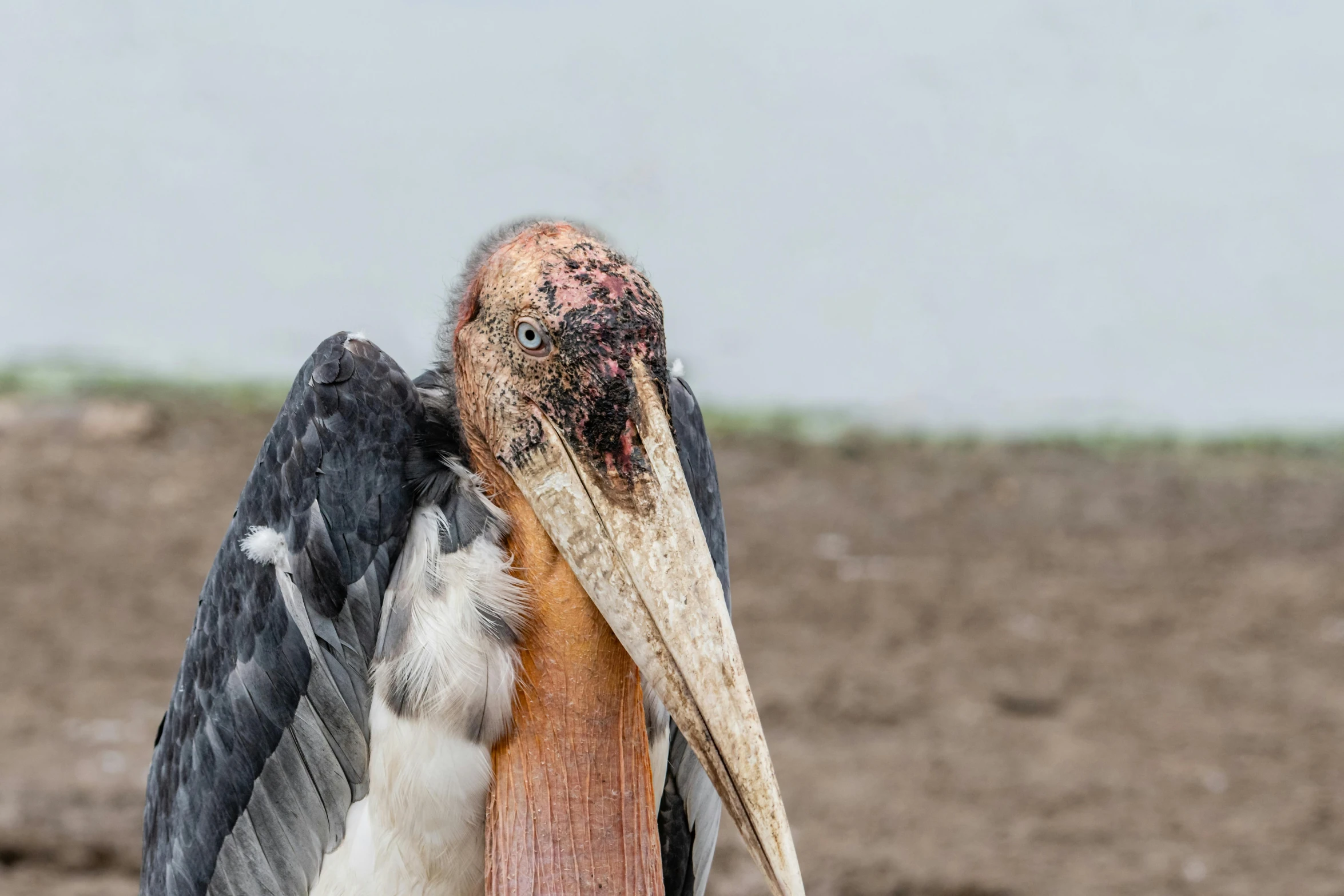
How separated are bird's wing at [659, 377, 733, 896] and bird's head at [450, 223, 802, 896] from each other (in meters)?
0.34

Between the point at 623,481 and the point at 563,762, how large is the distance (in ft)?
1.39

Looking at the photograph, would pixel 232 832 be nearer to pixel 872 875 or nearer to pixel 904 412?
pixel 872 875

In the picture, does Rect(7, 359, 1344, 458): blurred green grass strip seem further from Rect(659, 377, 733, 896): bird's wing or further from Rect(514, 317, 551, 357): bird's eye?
Rect(514, 317, 551, 357): bird's eye

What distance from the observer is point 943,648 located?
5.70m

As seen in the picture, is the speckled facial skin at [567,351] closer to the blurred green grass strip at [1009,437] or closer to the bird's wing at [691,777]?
the bird's wing at [691,777]

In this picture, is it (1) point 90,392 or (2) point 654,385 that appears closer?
(2) point 654,385

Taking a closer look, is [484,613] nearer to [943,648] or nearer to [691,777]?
[691,777]

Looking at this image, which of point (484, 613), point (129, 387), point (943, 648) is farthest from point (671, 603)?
point (129, 387)

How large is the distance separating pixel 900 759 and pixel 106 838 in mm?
2515

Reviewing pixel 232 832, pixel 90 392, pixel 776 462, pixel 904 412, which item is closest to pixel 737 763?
pixel 232 832

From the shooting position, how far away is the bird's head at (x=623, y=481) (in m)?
1.89

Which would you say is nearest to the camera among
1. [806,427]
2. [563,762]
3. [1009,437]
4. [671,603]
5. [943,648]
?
[671,603]

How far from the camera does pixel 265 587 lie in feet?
6.98

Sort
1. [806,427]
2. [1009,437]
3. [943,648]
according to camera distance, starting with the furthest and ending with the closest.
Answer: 1. [806,427]
2. [1009,437]
3. [943,648]
